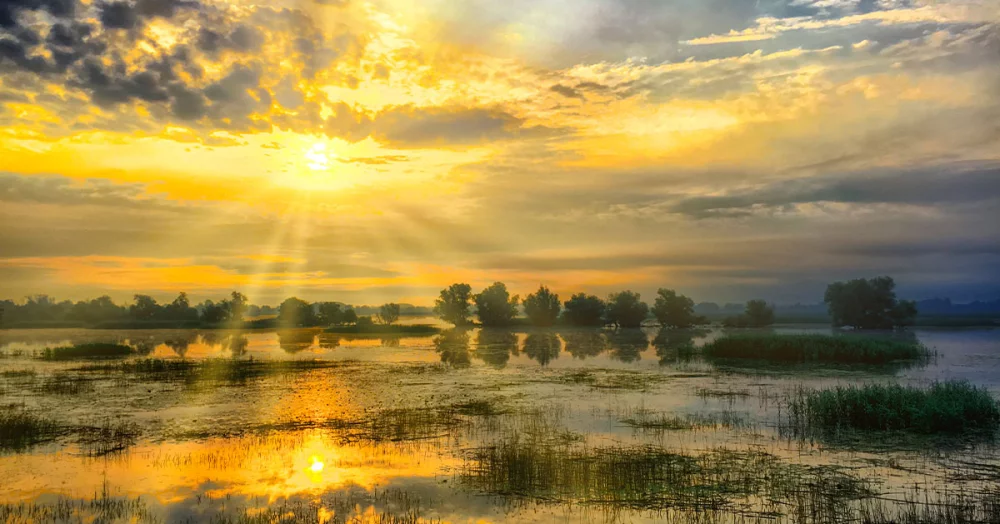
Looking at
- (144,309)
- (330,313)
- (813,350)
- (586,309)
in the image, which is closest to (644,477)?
(813,350)

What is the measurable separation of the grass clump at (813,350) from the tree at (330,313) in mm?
81419

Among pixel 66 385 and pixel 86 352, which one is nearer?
pixel 66 385

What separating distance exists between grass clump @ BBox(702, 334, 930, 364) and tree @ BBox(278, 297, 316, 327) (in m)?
86.1

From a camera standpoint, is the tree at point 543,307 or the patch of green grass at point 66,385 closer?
the patch of green grass at point 66,385

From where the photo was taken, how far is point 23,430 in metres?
18.7

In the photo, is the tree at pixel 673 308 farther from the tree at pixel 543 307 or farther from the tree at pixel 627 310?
the tree at pixel 543 307

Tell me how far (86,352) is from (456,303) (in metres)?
71.4

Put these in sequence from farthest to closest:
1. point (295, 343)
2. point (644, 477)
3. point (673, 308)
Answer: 1. point (673, 308)
2. point (295, 343)
3. point (644, 477)

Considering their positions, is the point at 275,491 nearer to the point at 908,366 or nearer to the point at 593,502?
the point at 593,502

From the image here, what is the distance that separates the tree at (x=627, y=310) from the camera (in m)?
102

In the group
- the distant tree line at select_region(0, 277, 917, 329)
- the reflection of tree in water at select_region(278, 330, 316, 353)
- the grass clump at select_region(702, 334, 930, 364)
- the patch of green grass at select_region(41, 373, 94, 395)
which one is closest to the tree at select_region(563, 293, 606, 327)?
the distant tree line at select_region(0, 277, 917, 329)

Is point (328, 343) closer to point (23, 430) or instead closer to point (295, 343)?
point (295, 343)

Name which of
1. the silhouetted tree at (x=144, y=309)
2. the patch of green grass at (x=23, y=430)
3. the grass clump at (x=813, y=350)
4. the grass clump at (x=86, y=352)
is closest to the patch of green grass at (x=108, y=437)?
the patch of green grass at (x=23, y=430)

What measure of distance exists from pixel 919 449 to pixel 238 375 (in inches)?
1203
